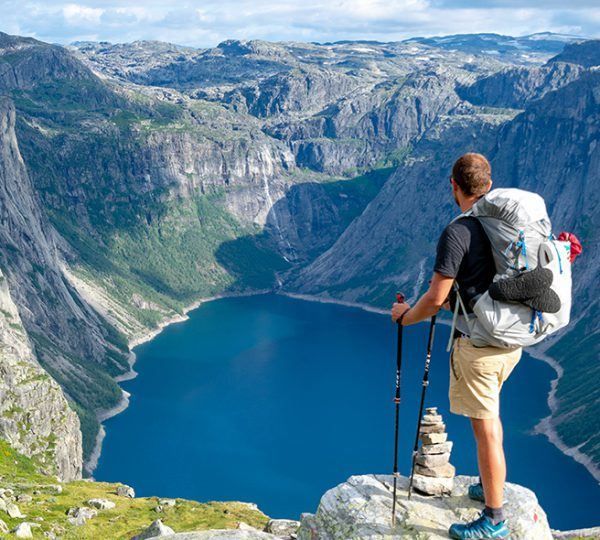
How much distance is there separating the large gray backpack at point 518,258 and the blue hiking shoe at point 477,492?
17.7 feet

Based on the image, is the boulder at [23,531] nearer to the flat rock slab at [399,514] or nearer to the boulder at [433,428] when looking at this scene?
the flat rock slab at [399,514]

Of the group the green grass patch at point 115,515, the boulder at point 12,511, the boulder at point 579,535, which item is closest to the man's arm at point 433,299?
the boulder at point 579,535

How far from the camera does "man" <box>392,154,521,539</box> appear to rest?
2109 cm

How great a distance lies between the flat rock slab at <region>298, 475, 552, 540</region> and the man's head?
345 inches

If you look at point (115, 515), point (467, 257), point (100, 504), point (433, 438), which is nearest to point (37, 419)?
point (100, 504)

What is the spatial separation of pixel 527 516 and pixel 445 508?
2308 millimetres

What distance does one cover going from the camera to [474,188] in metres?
22.2

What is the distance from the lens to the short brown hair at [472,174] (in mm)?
21953

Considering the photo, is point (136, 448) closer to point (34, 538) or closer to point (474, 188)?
point (34, 538)

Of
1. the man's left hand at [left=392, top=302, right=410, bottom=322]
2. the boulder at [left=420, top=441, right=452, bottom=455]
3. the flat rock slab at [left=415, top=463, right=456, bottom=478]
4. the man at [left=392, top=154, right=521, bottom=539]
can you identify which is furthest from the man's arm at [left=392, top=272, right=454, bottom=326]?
the flat rock slab at [left=415, top=463, right=456, bottom=478]

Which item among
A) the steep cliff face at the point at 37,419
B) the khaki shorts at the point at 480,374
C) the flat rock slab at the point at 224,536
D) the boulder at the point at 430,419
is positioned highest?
the khaki shorts at the point at 480,374

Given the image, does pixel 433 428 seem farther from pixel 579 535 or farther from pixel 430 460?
pixel 579 535

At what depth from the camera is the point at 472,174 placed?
72.2ft

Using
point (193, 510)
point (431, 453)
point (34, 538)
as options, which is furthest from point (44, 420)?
point (431, 453)
